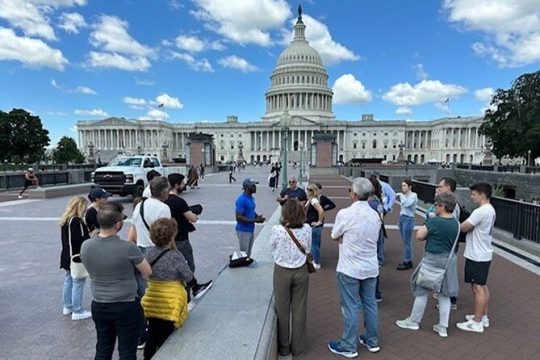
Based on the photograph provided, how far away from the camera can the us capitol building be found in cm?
12744

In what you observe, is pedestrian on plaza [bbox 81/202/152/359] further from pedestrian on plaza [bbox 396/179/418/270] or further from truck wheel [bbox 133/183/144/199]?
truck wheel [bbox 133/183/144/199]

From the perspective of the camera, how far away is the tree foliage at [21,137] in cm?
6450

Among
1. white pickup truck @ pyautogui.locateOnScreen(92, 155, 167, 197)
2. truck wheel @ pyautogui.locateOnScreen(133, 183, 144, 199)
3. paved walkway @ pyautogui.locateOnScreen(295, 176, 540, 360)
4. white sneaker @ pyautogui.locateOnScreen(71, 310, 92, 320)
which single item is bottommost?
paved walkway @ pyautogui.locateOnScreen(295, 176, 540, 360)

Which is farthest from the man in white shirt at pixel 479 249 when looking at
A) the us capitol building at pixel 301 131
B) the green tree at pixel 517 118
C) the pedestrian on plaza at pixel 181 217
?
the us capitol building at pixel 301 131

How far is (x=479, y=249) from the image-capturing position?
4660 mm

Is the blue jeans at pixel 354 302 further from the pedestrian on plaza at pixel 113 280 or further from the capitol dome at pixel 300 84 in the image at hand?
the capitol dome at pixel 300 84

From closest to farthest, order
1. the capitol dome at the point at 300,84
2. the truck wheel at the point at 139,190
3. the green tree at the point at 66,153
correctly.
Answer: the truck wheel at the point at 139,190 → the green tree at the point at 66,153 → the capitol dome at the point at 300,84

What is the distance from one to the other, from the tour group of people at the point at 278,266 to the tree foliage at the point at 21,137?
246 feet

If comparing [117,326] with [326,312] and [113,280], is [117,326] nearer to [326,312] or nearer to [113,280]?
[113,280]

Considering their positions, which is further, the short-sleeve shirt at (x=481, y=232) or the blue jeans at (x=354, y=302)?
the short-sleeve shirt at (x=481, y=232)

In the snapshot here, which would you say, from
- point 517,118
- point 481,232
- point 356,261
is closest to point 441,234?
point 481,232

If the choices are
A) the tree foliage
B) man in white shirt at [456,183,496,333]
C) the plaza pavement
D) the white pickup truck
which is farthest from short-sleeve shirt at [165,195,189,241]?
the tree foliage

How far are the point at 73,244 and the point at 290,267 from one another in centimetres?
299

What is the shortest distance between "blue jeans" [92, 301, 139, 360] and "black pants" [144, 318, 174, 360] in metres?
0.25
